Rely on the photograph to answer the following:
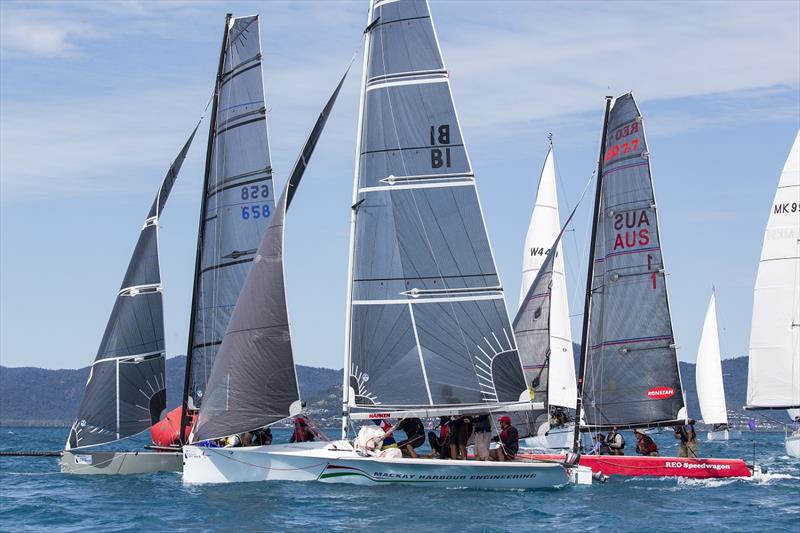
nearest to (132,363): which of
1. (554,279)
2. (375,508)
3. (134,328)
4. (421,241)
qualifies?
(134,328)

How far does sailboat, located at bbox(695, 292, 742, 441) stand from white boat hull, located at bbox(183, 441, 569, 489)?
23.3m

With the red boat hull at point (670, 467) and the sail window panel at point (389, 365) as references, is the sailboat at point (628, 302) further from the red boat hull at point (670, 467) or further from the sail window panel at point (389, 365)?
the sail window panel at point (389, 365)

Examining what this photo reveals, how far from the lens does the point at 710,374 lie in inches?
2222

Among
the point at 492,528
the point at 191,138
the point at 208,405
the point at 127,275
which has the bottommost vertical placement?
the point at 492,528

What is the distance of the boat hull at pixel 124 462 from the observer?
31.9 m

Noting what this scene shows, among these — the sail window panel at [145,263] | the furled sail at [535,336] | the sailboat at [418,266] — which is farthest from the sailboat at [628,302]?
the sail window panel at [145,263]

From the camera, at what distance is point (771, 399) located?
47188mm

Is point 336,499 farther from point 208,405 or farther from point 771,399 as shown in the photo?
point 771,399

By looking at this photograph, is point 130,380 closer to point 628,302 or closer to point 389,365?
point 389,365

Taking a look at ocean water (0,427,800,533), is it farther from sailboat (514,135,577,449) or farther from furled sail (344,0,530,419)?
sailboat (514,135,577,449)

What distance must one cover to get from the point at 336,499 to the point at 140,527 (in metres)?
4.03

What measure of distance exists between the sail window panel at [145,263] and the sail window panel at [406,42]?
815 cm

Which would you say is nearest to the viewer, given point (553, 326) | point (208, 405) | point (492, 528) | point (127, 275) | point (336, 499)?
point (492, 528)

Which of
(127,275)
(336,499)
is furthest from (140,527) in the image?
(127,275)
